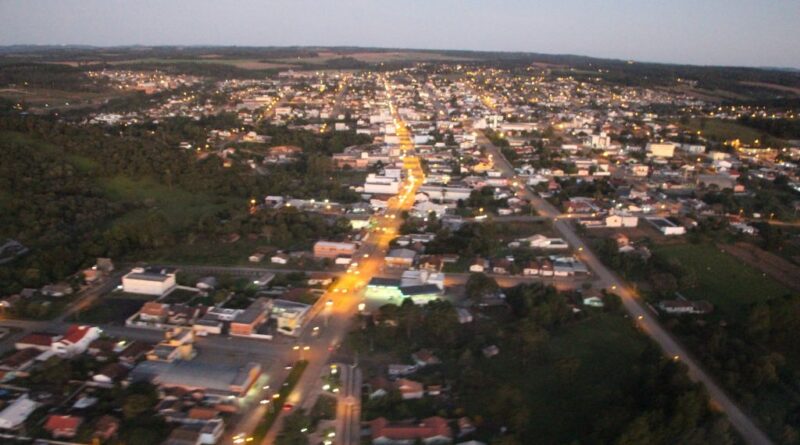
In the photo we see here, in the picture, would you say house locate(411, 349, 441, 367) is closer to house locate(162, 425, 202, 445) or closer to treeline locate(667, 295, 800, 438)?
house locate(162, 425, 202, 445)

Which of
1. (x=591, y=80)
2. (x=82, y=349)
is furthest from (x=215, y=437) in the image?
(x=591, y=80)

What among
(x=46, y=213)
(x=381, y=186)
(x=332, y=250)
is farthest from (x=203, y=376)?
(x=381, y=186)

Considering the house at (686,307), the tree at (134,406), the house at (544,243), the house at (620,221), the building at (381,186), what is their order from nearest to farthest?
1. the tree at (134,406)
2. the house at (686,307)
3. the house at (544,243)
4. the house at (620,221)
5. the building at (381,186)

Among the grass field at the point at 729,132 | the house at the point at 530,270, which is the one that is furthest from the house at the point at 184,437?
the grass field at the point at 729,132

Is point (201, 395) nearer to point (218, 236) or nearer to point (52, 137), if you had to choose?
point (218, 236)

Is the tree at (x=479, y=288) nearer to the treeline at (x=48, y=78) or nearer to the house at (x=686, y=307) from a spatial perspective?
the house at (x=686, y=307)

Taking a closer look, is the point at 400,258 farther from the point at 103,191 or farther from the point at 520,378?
the point at 103,191
